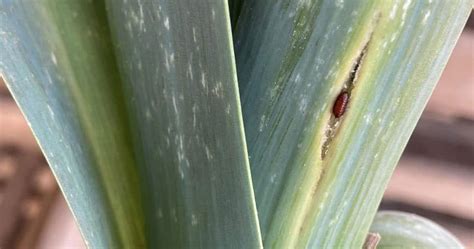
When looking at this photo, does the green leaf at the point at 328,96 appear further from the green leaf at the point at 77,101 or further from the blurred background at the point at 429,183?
the blurred background at the point at 429,183

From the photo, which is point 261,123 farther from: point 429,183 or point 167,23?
point 429,183

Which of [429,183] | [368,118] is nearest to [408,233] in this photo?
[368,118]

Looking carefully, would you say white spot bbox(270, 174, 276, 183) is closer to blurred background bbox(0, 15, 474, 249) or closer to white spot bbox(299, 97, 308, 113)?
white spot bbox(299, 97, 308, 113)

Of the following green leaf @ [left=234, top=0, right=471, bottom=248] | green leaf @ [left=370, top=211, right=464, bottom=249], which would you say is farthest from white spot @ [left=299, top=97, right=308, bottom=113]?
green leaf @ [left=370, top=211, right=464, bottom=249]

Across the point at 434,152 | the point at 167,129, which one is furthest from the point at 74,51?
the point at 434,152

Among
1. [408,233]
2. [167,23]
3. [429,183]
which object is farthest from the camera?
[429,183]

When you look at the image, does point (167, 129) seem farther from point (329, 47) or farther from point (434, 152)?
point (434, 152)

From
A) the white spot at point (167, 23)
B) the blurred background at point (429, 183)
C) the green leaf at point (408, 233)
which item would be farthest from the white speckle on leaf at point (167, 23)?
the blurred background at point (429, 183)
